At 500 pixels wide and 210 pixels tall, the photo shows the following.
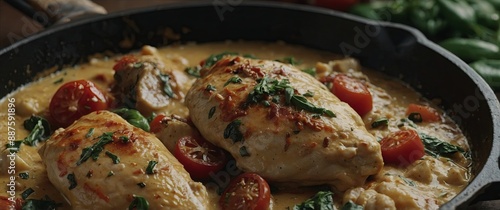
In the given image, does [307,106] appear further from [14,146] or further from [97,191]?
[14,146]

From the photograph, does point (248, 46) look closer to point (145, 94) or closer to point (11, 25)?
point (145, 94)

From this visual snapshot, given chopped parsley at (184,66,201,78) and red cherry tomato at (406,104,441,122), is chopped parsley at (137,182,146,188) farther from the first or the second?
red cherry tomato at (406,104,441,122)

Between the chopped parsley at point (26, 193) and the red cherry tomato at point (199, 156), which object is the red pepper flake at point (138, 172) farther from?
the chopped parsley at point (26, 193)

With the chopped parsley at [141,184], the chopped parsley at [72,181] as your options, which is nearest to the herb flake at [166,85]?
the chopped parsley at [72,181]

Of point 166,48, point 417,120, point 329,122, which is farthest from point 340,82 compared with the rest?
point 166,48

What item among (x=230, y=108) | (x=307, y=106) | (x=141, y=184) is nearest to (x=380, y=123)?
(x=307, y=106)
